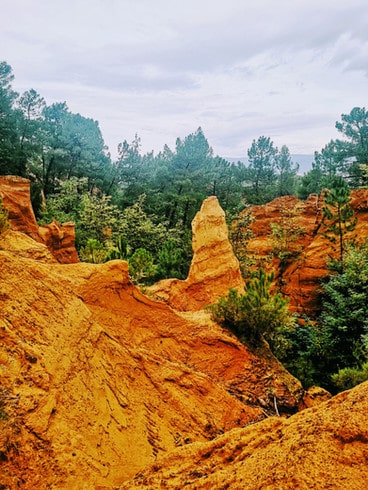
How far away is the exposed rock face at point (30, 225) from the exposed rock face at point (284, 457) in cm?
1358

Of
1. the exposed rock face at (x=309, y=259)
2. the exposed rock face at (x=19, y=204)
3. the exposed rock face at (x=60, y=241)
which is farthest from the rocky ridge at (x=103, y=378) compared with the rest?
the exposed rock face at (x=309, y=259)

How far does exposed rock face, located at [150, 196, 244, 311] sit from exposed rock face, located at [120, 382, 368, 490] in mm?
11909

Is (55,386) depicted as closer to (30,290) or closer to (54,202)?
(30,290)

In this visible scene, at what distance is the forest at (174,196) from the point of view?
14.9 meters

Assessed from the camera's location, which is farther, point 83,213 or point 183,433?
point 83,213

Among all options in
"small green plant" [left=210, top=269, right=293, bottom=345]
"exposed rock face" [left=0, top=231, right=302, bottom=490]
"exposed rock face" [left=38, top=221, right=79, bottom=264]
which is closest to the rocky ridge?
"exposed rock face" [left=0, top=231, right=302, bottom=490]

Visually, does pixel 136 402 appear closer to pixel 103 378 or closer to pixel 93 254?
pixel 103 378

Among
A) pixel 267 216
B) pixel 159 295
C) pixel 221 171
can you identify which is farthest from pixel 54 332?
pixel 221 171

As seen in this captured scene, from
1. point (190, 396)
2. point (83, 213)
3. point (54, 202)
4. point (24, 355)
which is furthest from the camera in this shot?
point (54, 202)

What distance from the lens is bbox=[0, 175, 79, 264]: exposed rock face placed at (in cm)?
1541

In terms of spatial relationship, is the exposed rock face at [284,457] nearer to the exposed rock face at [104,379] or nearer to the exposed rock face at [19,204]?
the exposed rock face at [104,379]

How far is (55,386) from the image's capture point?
15.6ft

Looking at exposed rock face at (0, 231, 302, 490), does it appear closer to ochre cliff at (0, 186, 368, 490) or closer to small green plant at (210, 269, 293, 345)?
ochre cliff at (0, 186, 368, 490)

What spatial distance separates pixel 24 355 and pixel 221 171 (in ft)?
109
